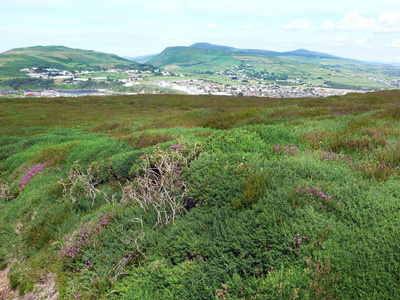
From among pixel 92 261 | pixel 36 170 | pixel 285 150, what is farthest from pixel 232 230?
pixel 36 170

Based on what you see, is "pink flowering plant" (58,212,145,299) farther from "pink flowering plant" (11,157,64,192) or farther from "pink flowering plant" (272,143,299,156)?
"pink flowering plant" (11,157,64,192)

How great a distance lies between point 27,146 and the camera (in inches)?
593

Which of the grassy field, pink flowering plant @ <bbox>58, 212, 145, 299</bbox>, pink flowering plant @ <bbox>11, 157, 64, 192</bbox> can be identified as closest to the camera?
the grassy field

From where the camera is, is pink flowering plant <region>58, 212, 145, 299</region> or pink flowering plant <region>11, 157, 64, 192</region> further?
pink flowering plant <region>11, 157, 64, 192</region>

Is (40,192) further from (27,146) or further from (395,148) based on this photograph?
(395,148)

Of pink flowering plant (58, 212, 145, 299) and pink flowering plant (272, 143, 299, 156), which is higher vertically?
pink flowering plant (272, 143, 299, 156)

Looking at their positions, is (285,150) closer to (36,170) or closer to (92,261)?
(92,261)

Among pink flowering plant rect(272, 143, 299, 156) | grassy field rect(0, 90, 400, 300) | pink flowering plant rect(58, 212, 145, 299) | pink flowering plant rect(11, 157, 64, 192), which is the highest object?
pink flowering plant rect(272, 143, 299, 156)

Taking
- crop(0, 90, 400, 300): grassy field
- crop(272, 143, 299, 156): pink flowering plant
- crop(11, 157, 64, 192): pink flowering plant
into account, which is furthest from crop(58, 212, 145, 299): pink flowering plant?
crop(11, 157, 64, 192): pink flowering plant

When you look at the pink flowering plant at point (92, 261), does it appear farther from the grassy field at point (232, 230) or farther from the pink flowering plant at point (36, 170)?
the pink flowering plant at point (36, 170)

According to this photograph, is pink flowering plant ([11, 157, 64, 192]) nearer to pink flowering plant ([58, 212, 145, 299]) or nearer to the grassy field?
the grassy field

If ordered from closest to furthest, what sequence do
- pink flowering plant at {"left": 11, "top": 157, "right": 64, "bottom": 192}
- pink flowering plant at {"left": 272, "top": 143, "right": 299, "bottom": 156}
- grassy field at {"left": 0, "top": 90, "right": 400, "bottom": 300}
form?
grassy field at {"left": 0, "top": 90, "right": 400, "bottom": 300}, pink flowering plant at {"left": 272, "top": 143, "right": 299, "bottom": 156}, pink flowering plant at {"left": 11, "top": 157, "right": 64, "bottom": 192}

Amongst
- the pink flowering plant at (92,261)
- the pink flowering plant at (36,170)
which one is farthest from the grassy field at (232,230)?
the pink flowering plant at (36,170)

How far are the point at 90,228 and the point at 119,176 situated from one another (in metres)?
3.03
